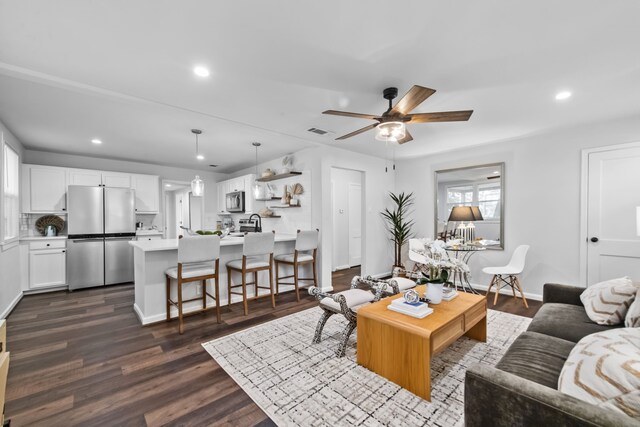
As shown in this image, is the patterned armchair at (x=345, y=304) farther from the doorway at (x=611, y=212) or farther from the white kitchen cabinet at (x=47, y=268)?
the white kitchen cabinet at (x=47, y=268)

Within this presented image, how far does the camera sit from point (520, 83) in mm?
2482

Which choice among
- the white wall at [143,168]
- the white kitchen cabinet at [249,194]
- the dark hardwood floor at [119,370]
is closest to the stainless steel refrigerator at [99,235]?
the white wall at [143,168]

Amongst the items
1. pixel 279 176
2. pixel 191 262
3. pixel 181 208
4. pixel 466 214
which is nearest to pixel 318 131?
pixel 279 176

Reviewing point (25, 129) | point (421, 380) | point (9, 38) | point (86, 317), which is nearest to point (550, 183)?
point (421, 380)

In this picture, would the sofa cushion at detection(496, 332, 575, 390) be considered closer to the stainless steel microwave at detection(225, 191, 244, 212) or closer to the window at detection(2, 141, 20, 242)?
the stainless steel microwave at detection(225, 191, 244, 212)

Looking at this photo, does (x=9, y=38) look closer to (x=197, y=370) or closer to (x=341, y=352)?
(x=197, y=370)

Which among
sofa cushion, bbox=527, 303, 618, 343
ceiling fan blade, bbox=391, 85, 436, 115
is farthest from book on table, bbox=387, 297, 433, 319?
ceiling fan blade, bbox=391, 85, 436, 115

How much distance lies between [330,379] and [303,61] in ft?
8.16

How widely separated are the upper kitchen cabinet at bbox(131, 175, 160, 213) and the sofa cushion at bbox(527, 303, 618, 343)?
6487 mm

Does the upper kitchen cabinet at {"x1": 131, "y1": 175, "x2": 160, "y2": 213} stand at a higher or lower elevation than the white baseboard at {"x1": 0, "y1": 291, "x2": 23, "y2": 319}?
higher

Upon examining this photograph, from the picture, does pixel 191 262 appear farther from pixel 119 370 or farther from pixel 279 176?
pixel 279 176

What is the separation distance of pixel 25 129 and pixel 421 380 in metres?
5.59

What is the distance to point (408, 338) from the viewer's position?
6.33ft

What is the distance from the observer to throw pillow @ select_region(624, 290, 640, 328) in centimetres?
163
